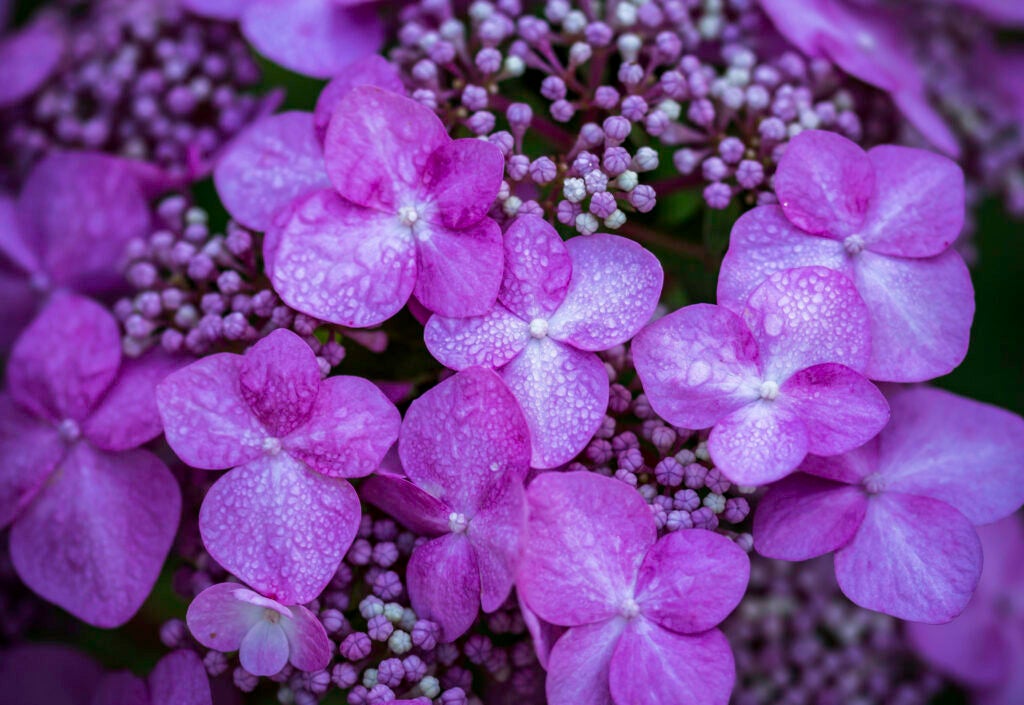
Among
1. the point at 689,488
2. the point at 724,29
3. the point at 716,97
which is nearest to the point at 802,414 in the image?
the point at 689,488

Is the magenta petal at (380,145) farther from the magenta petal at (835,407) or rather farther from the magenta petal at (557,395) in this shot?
the magenta petal at (835,407)

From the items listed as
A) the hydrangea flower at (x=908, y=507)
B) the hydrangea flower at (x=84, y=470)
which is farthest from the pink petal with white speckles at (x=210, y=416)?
the hydrangea flower at (x=908, y=507)

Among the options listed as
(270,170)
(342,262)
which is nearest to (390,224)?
(342,262)

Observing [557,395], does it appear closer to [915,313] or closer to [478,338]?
[478,338]

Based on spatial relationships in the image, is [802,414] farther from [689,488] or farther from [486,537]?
[486,537]

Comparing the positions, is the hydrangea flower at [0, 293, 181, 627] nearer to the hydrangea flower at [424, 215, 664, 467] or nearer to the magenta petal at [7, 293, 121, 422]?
the magenta petal at [7, 293, 121, 422]

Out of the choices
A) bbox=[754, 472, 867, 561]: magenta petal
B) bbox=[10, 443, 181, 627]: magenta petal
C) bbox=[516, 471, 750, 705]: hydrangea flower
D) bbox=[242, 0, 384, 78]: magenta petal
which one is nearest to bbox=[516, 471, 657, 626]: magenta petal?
bbox=[516, 471, 750, 705]: hydrangea flower
